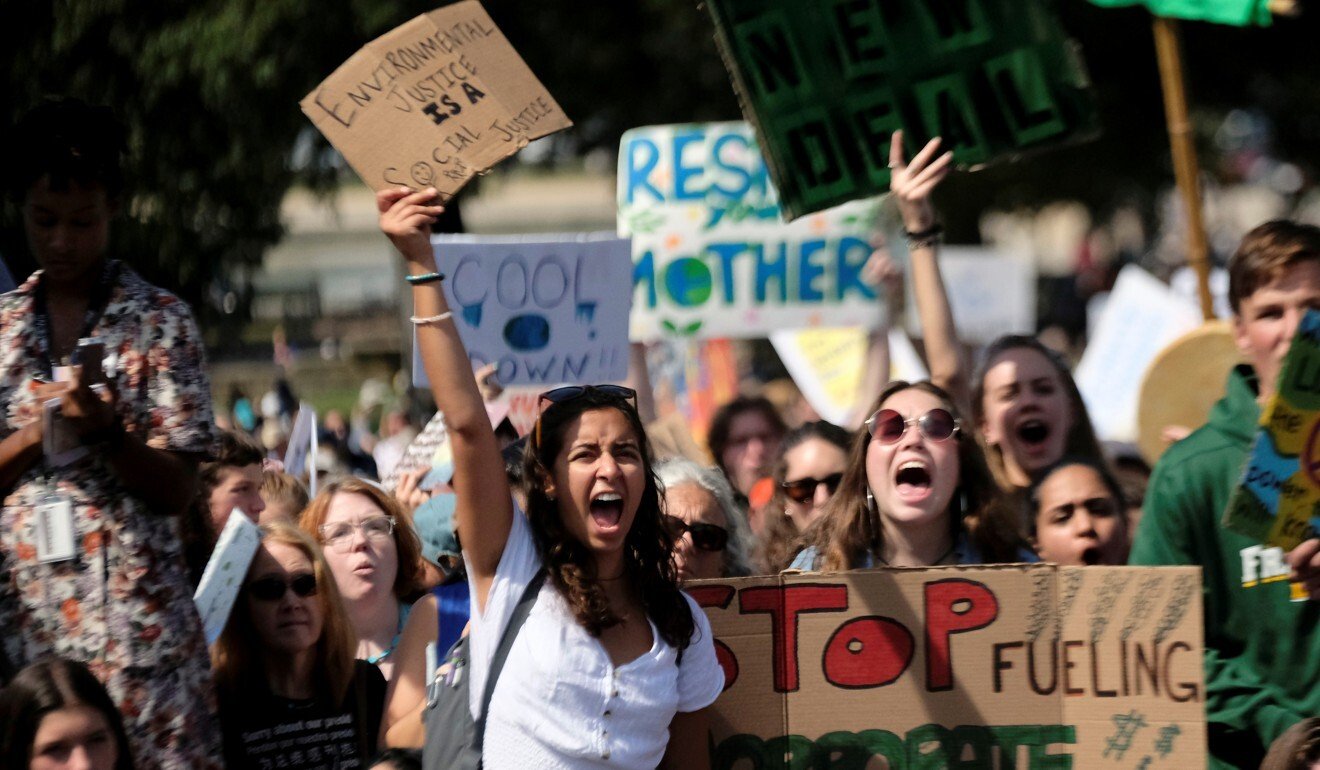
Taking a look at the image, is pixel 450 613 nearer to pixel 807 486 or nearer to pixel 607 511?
pixel 607 511

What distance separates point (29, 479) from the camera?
365 centimetres

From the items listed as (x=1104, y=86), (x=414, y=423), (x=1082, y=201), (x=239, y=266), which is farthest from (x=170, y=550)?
(x=1082, y=201)

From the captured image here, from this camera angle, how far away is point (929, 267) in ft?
16.5

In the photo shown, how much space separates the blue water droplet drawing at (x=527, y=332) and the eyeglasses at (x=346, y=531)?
1.54 metres

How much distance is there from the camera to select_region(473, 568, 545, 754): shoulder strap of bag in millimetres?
3508

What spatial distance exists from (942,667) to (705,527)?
0.94 meters

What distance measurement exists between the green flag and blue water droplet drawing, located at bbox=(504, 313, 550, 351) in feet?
7.61

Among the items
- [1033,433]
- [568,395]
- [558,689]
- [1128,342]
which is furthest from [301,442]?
[1128,342]

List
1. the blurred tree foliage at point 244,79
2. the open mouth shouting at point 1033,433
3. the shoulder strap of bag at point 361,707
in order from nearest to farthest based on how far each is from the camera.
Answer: the shoulder strap of bag at point 361,707, the open mouth shouting at point 1033,433, the blurred tree foliage at point 244,79

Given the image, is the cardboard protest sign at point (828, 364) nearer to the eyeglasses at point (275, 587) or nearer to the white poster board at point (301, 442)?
the white poster board at point (301, 442)

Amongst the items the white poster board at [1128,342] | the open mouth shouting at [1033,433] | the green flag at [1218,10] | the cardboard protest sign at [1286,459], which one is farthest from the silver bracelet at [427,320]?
the white poster board at [1128,342]

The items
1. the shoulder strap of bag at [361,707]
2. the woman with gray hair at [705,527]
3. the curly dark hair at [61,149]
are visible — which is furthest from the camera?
the woman with gray hair at [705,527]

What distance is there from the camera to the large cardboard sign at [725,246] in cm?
770

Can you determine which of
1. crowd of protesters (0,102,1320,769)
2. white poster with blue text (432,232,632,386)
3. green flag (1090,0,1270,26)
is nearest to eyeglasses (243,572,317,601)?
crowd of protesters (0,102,1320,769)
